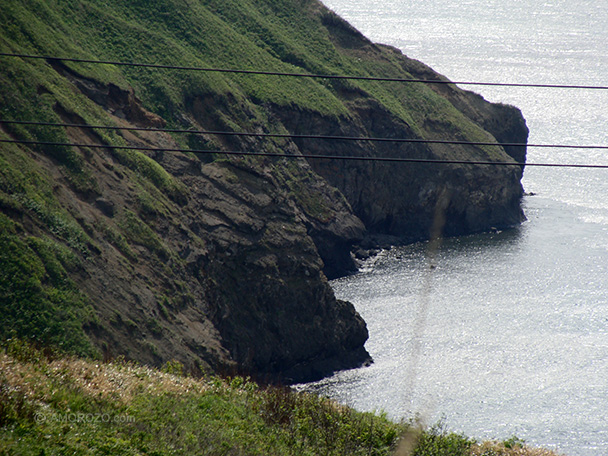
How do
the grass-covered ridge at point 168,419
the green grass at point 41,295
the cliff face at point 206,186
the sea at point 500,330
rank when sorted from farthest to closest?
the sea at point 500,330, the cliff face at point 206,186, the green grass at point 41,295, the grass-covered ridge at point 168,419

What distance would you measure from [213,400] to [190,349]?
20997 mm

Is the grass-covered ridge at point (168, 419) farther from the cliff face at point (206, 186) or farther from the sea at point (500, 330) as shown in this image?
the sea at point (500, 330)

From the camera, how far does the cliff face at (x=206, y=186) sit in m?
41.2

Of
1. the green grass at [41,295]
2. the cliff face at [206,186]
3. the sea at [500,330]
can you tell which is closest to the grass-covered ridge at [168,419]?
the cliff face at [206,186]

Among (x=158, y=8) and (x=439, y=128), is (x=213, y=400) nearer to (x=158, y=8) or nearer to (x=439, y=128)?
(x=158, y=8)

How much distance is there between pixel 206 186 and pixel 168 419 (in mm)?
40893

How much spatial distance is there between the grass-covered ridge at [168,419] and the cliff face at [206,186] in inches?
311

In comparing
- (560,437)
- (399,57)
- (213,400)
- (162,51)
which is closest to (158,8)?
(162,51)

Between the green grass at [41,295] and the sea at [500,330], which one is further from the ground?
the green grass at [41,295]

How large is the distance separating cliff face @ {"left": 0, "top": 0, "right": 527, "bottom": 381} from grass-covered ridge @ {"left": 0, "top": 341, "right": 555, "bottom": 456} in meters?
7.90

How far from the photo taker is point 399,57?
109 meters

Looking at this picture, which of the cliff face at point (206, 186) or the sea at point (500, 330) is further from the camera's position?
the sea at point (500, 330)

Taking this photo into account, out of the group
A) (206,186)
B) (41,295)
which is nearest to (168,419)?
(41,295)

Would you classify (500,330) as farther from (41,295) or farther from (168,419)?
(168,419)
